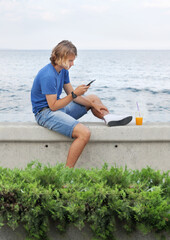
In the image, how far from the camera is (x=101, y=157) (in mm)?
4844

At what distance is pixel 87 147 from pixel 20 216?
Answer: 79.5 inches

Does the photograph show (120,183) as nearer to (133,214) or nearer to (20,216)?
(133,214)

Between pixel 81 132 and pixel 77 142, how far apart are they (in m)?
0.11

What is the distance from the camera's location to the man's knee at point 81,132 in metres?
4.51

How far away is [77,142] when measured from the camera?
4.52m

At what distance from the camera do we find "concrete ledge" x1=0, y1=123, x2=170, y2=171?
186 inches

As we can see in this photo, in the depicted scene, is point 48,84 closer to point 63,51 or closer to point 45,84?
point 45,84

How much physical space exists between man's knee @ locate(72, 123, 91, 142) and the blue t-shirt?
44 centimetres

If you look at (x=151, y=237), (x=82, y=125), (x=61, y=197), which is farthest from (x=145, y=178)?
(x=82, y=125)

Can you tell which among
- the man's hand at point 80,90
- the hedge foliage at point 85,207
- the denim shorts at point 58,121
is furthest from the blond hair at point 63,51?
the hedge foliage at point 85,207

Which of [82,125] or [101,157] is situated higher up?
[82,125]

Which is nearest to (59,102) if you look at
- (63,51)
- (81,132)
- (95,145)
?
(81,132)

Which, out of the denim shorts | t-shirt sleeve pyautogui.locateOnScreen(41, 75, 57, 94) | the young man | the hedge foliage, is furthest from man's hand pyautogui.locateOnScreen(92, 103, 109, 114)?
the hedge foliage

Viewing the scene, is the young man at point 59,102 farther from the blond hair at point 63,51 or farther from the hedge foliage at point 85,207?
the hedge foliage at point 85,207
